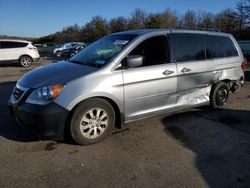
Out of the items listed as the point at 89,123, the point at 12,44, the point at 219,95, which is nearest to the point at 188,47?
the point at 219,95

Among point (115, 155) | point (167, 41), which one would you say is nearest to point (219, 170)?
point (115, 155)

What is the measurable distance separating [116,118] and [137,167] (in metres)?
1.10

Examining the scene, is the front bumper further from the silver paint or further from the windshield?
the windshield

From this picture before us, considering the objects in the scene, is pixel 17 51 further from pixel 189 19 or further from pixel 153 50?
pixel 189 19

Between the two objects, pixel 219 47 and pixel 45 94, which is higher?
pixel 219 47

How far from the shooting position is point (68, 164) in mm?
3404

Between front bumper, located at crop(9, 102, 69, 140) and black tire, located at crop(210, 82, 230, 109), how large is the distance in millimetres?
3296

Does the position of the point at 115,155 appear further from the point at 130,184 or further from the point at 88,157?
the point at 130,184

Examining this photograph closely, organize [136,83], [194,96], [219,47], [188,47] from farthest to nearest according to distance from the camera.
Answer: [219,47] → [194,96] → [188,47] → [136,83]

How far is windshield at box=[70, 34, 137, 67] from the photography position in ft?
13.9

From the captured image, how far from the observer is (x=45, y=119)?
3.54 m

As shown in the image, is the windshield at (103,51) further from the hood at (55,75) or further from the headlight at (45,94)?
the headlight at (45,94)

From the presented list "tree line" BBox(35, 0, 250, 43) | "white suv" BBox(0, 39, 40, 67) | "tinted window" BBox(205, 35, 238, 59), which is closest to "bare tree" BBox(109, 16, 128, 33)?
"tree line" BBox(35, 0, 250, 43)

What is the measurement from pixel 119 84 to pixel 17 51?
1347 centimetres
